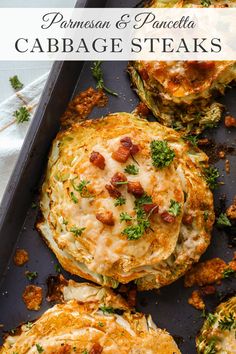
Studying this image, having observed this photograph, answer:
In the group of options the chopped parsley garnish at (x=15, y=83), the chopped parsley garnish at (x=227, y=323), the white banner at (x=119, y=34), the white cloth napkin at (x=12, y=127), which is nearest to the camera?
the chopped parsley garnish at (x=227, y=323)

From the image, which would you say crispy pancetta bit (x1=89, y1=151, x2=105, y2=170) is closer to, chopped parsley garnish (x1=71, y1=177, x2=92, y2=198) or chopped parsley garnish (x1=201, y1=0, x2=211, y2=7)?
chopped parsley garnish (x1=71, y1=177, x2=92, y2=198)

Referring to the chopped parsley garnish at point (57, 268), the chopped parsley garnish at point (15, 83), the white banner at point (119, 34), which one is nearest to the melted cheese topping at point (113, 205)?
the chopped parsley garnish at point (57, 268)

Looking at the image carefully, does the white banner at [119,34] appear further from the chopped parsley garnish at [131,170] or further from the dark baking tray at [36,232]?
the chopped parsley garnish at [131,170]

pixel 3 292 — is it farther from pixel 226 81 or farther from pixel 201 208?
pixel 226 81

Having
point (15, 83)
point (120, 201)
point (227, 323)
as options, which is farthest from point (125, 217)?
point (15, 83)

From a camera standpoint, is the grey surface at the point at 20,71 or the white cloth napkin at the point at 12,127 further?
the grey surface at the point at 20,71

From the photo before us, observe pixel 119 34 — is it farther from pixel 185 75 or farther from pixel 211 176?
pixel 211 176
